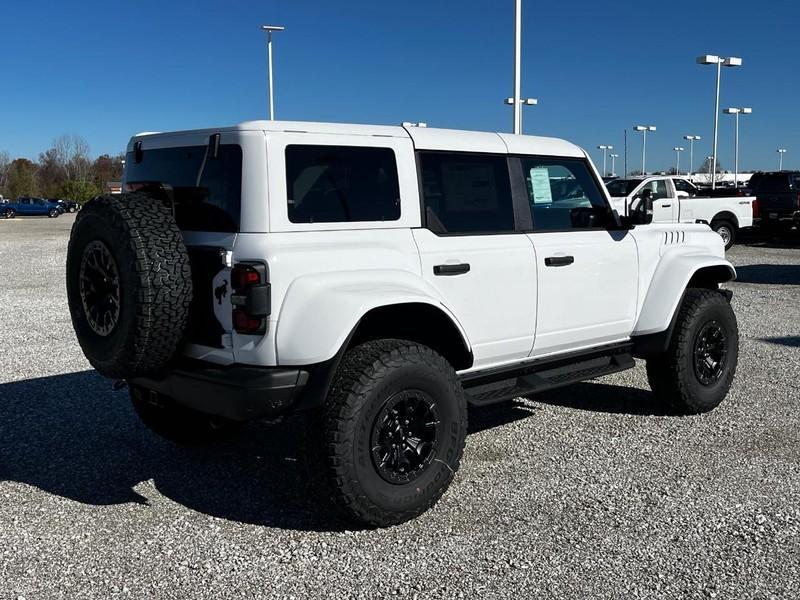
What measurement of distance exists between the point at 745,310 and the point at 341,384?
8.96 meters

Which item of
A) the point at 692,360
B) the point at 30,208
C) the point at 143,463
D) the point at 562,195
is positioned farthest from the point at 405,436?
the point at 30,208

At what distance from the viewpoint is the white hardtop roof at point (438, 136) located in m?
4.00

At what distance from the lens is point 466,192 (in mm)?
4770

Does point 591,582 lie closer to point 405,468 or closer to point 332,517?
point 405,468

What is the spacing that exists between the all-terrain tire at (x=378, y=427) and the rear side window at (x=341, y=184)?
0.69 m

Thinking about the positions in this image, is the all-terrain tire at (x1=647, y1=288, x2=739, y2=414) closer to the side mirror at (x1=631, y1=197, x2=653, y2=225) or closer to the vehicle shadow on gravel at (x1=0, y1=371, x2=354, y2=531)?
the side mirror at (x1=631, y1=197, x2=653, y2=225)

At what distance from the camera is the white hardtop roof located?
4004 millimetres

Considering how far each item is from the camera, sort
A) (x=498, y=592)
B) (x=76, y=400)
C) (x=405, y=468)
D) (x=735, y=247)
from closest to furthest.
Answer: (x=498, y=592), (x=405, y=468), (x=76, y=400), (x=735, y=247)

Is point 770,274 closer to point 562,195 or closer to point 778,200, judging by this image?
point 778,200

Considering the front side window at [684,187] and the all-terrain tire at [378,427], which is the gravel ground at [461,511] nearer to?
the all-terrain tire at [378,427]

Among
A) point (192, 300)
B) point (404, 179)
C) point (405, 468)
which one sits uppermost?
point (404, 179)

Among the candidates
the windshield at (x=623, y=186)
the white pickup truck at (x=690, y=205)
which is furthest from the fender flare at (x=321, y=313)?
the windshield at (x=623, y=186)

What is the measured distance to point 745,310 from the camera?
1134cm

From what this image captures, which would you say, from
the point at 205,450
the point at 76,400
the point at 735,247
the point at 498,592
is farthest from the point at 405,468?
the point at 735,247
